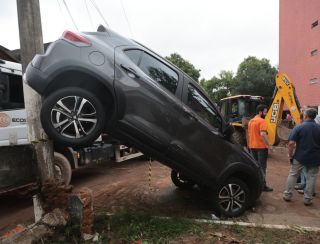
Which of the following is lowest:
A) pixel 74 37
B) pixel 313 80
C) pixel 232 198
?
pixel 232 198

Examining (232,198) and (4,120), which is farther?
(4,120)

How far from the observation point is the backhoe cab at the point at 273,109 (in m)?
8.95

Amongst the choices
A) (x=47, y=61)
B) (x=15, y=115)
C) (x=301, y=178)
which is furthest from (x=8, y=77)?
(x=301, y=178)

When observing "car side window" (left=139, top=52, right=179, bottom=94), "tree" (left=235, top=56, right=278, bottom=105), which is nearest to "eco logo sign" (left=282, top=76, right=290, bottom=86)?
"car side window" (left=139, top=52, right=179, bottom=94)

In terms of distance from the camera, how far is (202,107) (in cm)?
466

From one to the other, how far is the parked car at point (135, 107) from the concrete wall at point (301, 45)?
1898 cm

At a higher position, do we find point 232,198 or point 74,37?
point 74,37

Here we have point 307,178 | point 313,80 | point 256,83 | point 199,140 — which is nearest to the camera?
point 199,140

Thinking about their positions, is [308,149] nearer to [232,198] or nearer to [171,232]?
[232,198]

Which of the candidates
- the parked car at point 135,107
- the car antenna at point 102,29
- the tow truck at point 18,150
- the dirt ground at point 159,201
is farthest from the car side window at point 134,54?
the dirt ground at point 159,201

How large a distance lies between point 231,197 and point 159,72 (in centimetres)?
227

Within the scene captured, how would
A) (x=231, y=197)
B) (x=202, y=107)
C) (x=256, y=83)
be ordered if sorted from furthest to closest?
(x=256, y=83), (x=231, y=197), (x=202, y=107)

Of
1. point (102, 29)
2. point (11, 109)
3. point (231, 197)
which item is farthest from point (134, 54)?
point (11, 109)

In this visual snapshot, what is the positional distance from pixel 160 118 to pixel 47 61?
5.07 ft
